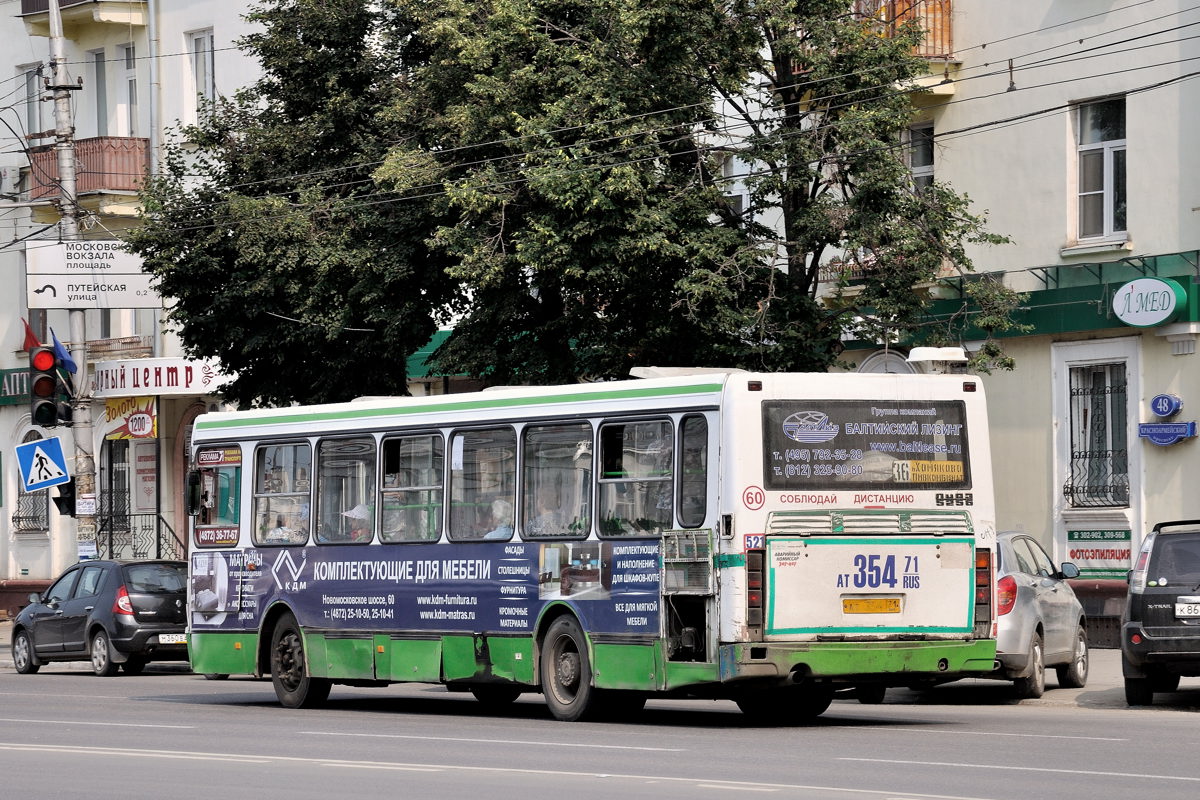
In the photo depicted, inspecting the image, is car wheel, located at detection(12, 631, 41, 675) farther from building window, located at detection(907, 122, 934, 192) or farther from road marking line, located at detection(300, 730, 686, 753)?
building window, located at detection(907, 122, 934, 192)

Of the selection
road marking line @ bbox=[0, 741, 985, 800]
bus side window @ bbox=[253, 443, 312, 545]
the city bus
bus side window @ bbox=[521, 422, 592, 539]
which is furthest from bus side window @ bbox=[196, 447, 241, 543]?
road marking line @ bbox=[0, 741, 985, 800]

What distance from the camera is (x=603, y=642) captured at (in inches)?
661

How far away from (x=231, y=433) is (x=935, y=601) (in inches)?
307

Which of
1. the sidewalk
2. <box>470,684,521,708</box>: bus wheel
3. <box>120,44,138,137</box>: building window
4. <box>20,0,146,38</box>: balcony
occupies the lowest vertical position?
the sidewalk

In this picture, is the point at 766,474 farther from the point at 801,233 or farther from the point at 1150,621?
the point at 801,233

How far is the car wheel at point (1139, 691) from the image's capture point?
19094 millimetres

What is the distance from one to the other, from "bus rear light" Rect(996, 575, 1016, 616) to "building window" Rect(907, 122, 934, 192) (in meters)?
11.1

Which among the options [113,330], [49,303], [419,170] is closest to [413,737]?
[419,170]

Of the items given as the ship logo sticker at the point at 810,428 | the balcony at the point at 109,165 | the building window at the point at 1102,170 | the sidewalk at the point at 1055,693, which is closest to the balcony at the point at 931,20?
the building window at the point at 1102,170

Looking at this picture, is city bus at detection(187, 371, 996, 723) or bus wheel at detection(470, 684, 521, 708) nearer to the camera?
city bus at detection(187, 371, 996, 723)

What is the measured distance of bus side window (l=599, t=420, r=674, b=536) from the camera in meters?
16.5

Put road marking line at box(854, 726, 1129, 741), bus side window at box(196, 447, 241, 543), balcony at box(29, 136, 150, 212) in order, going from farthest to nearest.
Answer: balcony at box(29, 136, 150, 212) < bus side window at box(196, 447, 241, 543) < road marking line at box(854, 726, 1129, 741)

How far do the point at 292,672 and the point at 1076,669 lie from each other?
7.68 metres

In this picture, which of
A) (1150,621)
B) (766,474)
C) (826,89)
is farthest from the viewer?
(826,89)
